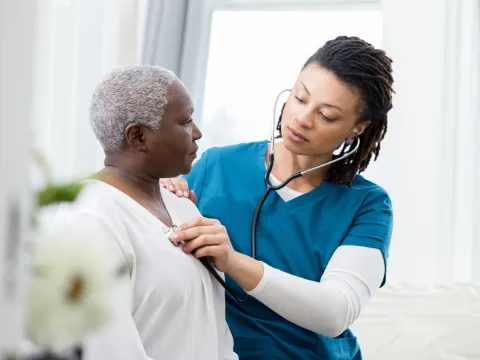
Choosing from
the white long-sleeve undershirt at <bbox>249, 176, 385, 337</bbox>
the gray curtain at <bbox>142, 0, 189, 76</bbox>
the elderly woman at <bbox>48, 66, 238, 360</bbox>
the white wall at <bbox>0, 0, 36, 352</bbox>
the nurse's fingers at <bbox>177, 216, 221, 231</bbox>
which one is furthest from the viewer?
the gray curtain at <bbox>142, 0, 189, 76</bbox>

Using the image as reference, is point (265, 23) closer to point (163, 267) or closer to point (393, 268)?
point (393, 268)

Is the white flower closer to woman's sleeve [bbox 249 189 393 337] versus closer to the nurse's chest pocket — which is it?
woman's sleeve [bbox 249 189 393 337]

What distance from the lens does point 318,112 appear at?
1.69m

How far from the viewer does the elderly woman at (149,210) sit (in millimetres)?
1213

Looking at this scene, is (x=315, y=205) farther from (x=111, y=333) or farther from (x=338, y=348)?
(x=111, y=333)

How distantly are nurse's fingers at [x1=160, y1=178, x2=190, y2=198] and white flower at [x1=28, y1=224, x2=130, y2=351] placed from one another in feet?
3.40

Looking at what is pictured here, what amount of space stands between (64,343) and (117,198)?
783mm

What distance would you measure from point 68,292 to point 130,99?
2.67 ft

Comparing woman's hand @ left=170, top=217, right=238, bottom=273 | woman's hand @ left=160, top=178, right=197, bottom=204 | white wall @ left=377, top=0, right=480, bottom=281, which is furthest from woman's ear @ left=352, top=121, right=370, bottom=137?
white wall @ left=377, top=0, right=480, bottom=281

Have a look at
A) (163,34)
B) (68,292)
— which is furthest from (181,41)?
(68,292)

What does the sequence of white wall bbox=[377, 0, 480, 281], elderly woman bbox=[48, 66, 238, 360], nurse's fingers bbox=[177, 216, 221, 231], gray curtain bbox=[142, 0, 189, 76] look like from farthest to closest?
gray curtain bbox=[142, 0, 189, 76] < white wall bbox=[377, 0, 480, 281] < nurse's fingers bbox=[177, 216, 221, 231] < elderly woman bbox=[48, 66, 238, 360]

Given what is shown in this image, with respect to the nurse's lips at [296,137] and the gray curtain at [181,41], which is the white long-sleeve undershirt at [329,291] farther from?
the gray curtain at [181,41]

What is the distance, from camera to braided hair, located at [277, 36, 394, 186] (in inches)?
67.0

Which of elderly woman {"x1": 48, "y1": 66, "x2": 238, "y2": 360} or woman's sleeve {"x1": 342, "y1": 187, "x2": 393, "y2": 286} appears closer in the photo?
elderly woman {"x1": 48, "y1": 66, "x2": 238, "y2": 360}
